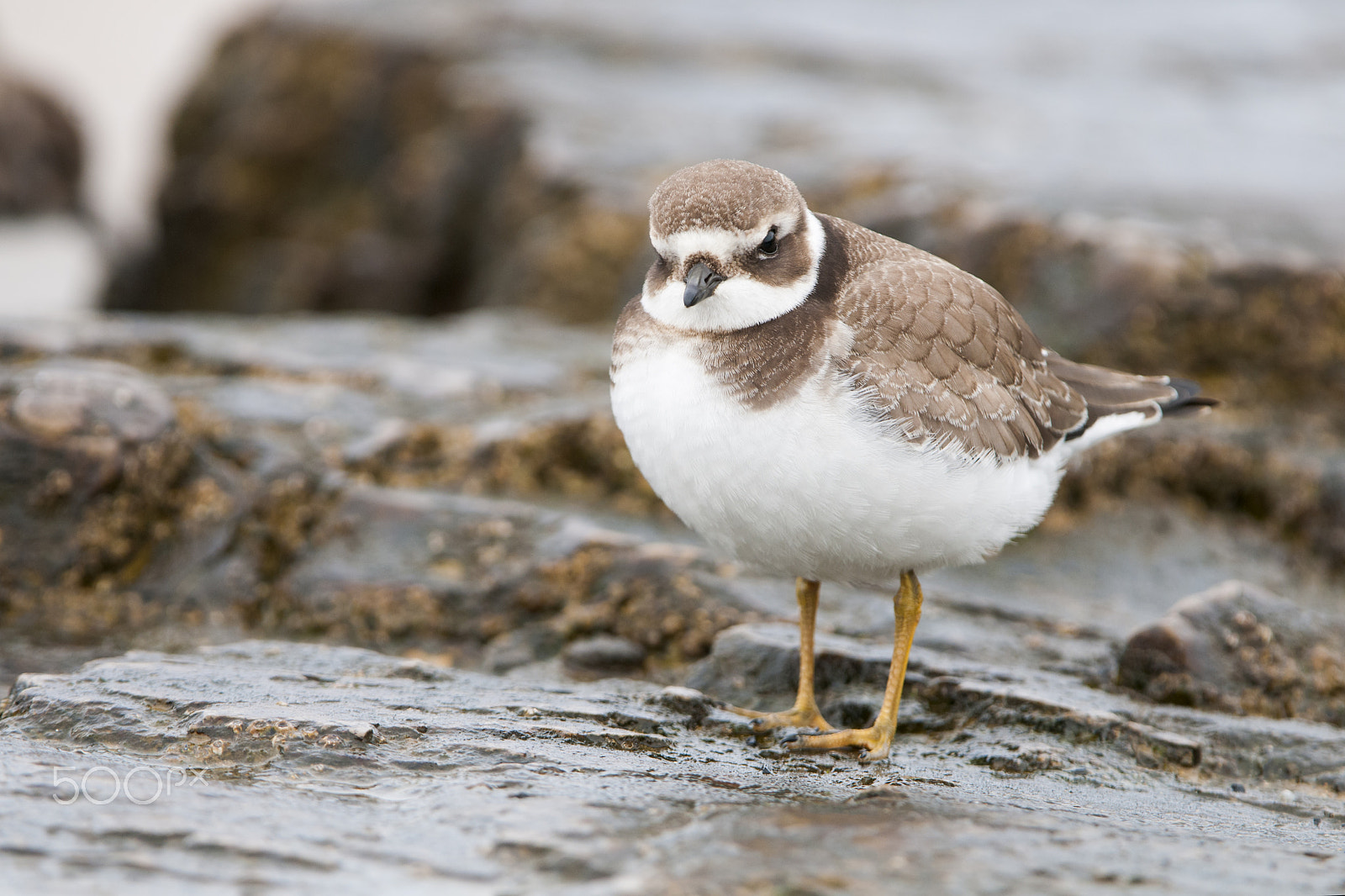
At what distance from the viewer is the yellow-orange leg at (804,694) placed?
6270 mm

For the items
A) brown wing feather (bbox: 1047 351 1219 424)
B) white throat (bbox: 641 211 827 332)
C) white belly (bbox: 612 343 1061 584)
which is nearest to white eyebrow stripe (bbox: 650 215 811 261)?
white throat (bbox: 641 211 827 332)

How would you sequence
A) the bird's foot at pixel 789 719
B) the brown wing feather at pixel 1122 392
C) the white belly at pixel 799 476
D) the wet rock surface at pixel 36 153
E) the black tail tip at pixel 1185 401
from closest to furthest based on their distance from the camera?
the white belly at pixel 799 476
the bird's foot at pixel 789 719
the brown wing feather at pixel 1122 392
the black tail tip at pixel 1185 401
the wet rock surface at pixel 36 153

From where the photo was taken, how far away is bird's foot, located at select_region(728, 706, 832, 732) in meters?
6.22

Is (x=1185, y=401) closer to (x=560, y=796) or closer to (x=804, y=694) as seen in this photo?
(x=804, y=694)

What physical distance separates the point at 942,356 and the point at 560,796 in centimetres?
289

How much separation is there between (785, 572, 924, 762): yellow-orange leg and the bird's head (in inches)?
62.4

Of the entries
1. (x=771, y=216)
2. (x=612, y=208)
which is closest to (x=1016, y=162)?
(x=612, y=208)

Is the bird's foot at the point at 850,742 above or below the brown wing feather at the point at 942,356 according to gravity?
below

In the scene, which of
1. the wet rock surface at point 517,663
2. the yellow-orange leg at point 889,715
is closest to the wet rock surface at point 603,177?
the wet rock surface at point 517,663

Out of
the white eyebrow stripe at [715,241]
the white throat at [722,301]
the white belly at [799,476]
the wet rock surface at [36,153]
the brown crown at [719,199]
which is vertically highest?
the wet rock surface at [36,153]

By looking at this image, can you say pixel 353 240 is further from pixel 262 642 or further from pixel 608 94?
pixel 262 642

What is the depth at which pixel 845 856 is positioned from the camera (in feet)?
14.4

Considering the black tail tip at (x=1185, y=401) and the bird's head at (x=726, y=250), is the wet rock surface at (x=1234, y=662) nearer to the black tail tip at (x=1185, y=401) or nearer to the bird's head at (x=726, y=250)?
the black tail tip at (x=1185, y=401)

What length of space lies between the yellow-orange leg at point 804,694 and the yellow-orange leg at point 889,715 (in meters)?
0.17
